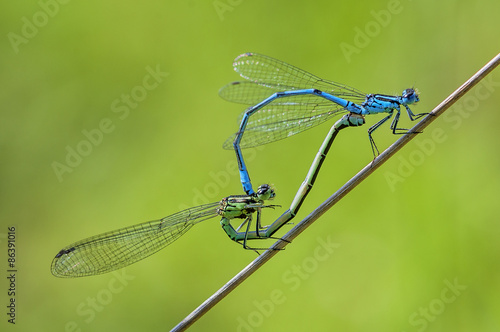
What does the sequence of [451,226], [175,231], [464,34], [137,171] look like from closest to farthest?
[175,231] → [451,226] → [464,34] → [137,171]

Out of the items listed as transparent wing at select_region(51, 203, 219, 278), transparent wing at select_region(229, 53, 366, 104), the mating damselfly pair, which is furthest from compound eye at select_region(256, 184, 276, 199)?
transparent wing at select_region(229, 53, 366, 104)

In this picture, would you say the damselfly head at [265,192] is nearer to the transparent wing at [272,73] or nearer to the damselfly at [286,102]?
the damselfly at [286,102]

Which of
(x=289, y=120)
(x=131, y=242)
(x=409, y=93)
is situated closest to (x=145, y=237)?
(x=131, y=242)

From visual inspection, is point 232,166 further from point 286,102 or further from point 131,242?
point 131,242

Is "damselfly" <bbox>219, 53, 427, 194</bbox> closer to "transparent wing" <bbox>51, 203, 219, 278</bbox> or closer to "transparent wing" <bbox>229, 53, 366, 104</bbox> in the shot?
"transparent wing" <bbox>229, 53, 366, 104</bbox>

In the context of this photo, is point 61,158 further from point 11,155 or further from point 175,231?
point 175,231

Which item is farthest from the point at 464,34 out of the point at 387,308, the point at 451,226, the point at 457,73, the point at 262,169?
the point at 387,308

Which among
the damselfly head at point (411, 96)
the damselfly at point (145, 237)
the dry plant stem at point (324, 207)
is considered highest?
the damselfly at point (145, 237)

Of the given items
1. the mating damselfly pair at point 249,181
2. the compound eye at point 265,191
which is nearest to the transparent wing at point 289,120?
the mating damselfly pair at point 249,181
